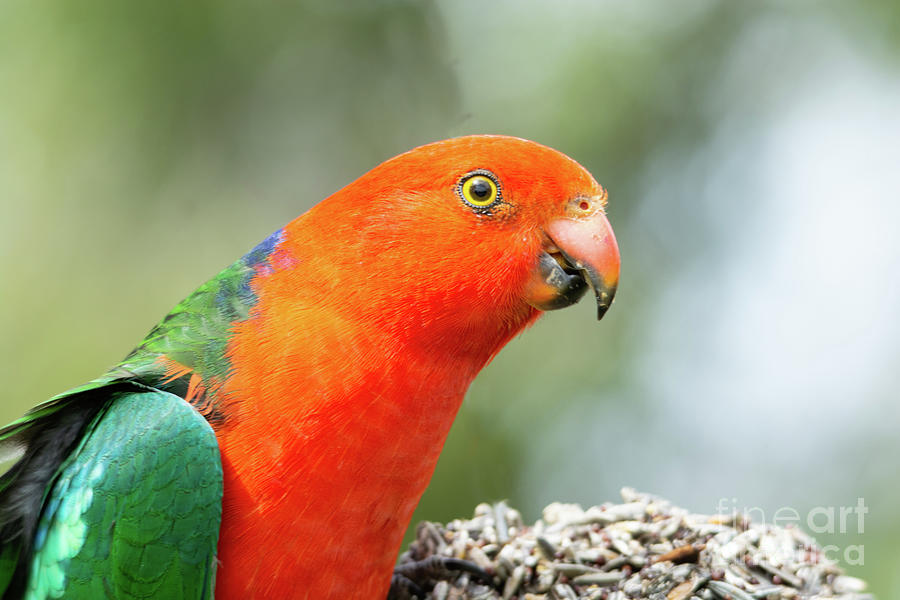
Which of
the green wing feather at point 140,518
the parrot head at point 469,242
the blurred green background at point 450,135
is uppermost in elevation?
the blurred green background at point 450,135

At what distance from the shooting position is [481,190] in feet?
7.55

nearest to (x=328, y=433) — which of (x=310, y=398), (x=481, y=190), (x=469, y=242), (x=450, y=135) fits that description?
(x=310, y=398)

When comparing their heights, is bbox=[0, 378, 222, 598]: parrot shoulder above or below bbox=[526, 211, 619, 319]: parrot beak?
below

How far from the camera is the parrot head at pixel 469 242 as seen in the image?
223 centimetres

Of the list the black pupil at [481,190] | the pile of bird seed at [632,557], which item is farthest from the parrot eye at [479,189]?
the pile of bird seed at [632,557]

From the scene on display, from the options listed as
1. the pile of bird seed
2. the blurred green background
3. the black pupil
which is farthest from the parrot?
the blurred green background

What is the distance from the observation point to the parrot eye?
2.30 metres

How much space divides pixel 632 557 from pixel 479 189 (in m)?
1.26

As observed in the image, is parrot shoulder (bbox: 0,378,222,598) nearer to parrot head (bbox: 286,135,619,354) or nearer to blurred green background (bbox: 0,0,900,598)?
parrot head (bbox: 286,135,619,354)

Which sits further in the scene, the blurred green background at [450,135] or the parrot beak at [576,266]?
the blurred green background at [450,135]

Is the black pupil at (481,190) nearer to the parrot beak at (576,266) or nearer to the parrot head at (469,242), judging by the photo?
the parrot head at (469,242)

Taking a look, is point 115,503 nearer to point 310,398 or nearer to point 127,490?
point 127,490

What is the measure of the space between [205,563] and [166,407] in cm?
44

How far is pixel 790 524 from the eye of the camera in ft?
8.73
